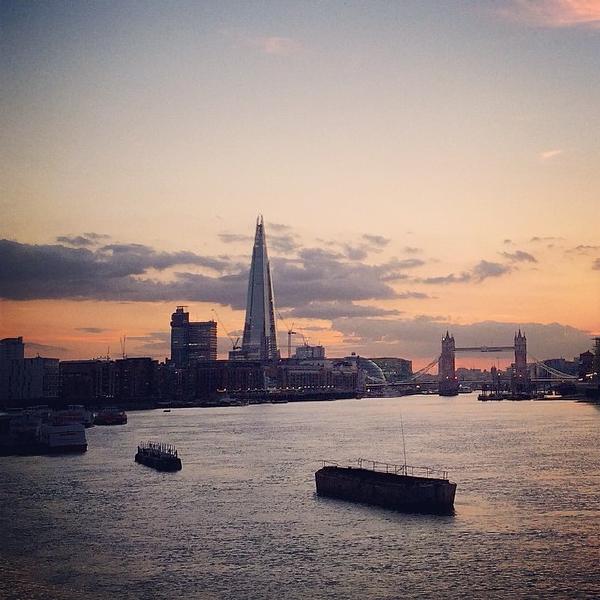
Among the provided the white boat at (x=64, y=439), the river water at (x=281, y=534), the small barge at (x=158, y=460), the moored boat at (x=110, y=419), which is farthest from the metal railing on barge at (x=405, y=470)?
the moored boat at (x=110, y=419)

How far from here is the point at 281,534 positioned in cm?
4762

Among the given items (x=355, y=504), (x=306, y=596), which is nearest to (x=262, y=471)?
(x=355, y=504)

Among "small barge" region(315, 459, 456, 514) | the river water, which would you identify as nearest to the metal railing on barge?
the river water

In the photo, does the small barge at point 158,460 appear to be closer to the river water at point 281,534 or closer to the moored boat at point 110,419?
the river water at point 281,534

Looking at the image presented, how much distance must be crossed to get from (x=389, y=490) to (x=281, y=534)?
11618mm

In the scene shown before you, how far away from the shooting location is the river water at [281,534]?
3722cm

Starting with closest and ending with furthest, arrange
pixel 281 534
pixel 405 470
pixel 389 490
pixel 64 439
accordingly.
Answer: pixel 281 534 < pixel 389 490 < pixel 405 470 < pixel 64 439

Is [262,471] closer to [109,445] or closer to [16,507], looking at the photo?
[16,507]

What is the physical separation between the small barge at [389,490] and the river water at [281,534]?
55.5 inches

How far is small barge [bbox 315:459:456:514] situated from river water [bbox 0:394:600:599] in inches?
55.5

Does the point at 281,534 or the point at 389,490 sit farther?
the point at 389,490

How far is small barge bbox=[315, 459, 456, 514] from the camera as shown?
2124 inches

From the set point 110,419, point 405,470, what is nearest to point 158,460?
point 405,470

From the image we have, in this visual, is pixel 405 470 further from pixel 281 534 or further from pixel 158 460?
pixel 158 460
